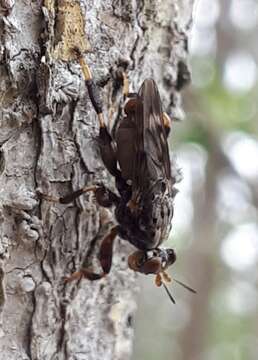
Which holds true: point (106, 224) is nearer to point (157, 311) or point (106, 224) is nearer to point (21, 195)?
point (21, 195)

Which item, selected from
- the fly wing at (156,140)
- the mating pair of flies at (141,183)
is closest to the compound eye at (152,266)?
the mating pair of flies at (141,183)

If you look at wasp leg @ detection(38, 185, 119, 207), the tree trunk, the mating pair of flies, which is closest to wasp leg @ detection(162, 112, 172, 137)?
the mating pair of flies

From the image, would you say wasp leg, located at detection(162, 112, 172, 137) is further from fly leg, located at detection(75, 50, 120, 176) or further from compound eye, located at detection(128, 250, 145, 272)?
compound eye, located at detection(128, 250, 145, 272)

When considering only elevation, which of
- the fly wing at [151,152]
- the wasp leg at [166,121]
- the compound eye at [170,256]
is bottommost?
the compound eye at [170,256]

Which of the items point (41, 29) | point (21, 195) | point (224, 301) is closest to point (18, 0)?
point (41, 29)

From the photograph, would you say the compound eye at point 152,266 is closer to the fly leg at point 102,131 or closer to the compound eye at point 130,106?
the fly leg at point 102,131

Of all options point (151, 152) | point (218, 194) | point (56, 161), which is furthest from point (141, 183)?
point (218, 194)

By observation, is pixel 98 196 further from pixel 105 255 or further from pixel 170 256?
pixel 170 256
